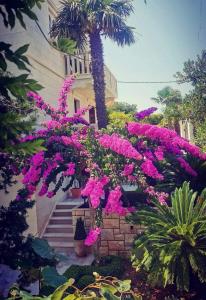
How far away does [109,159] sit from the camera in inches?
256

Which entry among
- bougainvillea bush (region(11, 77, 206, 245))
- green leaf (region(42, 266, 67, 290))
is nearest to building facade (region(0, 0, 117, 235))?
bougainvillea bush (region(11, 77, 206, 245))

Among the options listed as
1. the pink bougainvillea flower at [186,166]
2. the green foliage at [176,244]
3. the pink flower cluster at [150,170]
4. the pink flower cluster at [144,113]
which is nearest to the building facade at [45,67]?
the pink flower cluster at [144,113]

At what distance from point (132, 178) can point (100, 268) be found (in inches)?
A: 104

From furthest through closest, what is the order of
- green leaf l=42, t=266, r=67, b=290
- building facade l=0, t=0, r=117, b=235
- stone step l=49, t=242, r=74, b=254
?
building facade l=0, t=0, r=117, b=235
stone step l=49, t=242, r=74, b=254
green leaf l=42, t=266, r=67, b=290

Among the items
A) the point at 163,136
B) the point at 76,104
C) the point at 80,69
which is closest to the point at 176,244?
the point at 163,136

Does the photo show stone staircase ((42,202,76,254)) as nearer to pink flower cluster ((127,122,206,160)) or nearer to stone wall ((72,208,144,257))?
stone wall ((72,208,144,257))

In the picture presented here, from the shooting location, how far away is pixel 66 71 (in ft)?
46.1

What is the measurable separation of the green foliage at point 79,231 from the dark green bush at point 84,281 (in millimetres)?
2390

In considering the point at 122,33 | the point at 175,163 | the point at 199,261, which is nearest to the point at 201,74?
the point at 122,33

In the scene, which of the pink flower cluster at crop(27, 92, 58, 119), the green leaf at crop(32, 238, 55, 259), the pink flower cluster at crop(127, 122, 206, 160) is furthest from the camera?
the pink flower cluster at crop(27, 92, 58, 119)

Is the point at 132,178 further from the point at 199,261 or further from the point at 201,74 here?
the point at 201,74

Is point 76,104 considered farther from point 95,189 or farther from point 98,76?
point 95,189

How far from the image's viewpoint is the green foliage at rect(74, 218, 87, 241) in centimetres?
930

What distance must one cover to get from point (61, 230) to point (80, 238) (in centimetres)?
174
